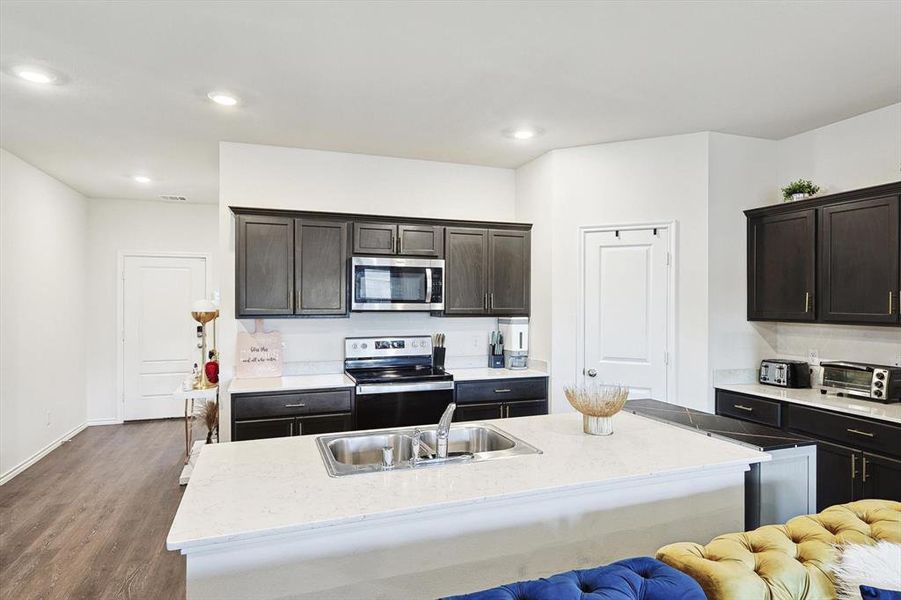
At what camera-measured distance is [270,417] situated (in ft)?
11.7

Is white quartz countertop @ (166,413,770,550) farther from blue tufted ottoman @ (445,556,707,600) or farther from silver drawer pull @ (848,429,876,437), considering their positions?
silver drawer pull @ (848,429,876,437)

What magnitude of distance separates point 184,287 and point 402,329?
365cm

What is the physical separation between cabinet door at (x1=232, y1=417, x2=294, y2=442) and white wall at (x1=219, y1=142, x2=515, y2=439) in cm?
45

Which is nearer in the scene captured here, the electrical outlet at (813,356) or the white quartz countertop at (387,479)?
the white quartz countertop at (387,479)

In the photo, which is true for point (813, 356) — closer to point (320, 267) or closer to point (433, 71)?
point (433, 71)

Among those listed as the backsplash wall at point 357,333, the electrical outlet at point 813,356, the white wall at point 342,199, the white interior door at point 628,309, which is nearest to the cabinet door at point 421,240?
the white wall at point 342,199

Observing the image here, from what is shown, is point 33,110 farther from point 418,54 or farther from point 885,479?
point 885,479

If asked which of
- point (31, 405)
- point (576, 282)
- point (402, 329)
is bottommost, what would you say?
point (31, 405)

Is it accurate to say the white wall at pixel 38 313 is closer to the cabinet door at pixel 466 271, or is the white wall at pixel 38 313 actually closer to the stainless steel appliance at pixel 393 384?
the stainless steel appliance at pixel 393 384

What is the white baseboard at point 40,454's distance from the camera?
4.36 meters

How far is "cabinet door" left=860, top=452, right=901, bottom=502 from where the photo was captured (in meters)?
2.71

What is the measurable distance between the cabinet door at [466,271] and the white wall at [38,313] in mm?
3675

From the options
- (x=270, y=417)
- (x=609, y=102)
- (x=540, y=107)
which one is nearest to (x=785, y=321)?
(x=609, y=102)

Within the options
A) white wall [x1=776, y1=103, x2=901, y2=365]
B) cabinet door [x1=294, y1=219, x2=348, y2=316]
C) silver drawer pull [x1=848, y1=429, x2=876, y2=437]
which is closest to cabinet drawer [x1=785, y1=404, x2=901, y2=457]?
silver drawer pull [x1=848, y1=429, x2=876, y2=437]
